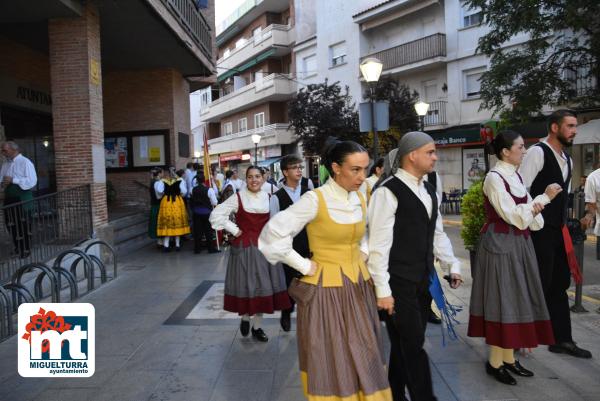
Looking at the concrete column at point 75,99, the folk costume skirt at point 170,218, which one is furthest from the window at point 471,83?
the concrete column at point 75,99

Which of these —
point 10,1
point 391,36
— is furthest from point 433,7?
point 10,1

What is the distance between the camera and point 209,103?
4716 cm

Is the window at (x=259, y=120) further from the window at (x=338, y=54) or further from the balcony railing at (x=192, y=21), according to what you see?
the balcony railing at (x=192, y=21)

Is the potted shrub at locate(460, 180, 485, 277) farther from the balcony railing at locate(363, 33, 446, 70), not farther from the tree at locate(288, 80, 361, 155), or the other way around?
the balcony railing at locate(363, 33, 446, 70)

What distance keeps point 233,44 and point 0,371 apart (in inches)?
1704

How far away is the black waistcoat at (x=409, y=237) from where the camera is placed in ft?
10.7

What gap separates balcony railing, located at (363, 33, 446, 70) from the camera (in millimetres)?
24078

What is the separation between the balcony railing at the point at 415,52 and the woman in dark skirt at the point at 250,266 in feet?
68.5

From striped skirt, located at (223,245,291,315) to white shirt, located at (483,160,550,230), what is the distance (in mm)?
2254

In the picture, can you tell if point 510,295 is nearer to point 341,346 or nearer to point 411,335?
point 411,335

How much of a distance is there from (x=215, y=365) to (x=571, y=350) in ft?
10.4

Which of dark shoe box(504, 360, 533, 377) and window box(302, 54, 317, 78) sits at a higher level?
window box(302, 54, 317, 78)

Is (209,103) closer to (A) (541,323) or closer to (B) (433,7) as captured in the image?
(B) (433,7)

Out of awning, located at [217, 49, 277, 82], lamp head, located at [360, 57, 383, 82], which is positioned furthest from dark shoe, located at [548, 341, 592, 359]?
awning, located at [217, 49, 277, 82]
